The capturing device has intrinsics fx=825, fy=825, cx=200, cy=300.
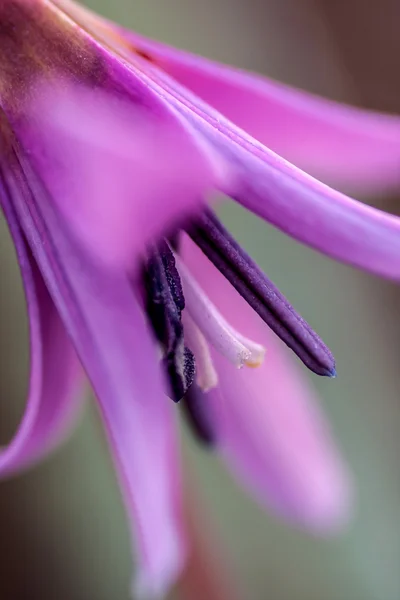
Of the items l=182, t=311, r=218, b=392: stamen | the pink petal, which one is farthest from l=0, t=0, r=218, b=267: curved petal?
l=182, t=311, r=218, b=392: stamen

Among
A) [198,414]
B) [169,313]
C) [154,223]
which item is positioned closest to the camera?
[154,223]

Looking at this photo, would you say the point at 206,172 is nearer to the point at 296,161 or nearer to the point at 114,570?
the point at 296,161

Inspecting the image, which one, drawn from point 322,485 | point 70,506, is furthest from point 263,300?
point 70,506

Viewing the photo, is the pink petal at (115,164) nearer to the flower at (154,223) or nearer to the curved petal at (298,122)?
the flower at (154,223)

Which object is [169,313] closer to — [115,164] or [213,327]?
[213,327]

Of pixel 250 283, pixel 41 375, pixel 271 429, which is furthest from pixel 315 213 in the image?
pixel 271 429

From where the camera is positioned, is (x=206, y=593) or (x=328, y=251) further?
(x=206, y=593)
